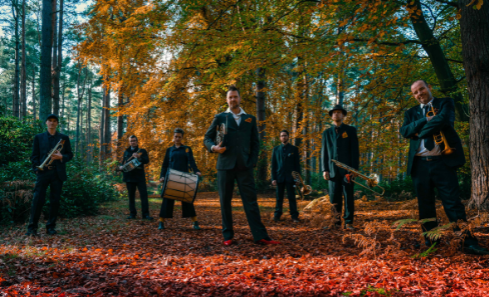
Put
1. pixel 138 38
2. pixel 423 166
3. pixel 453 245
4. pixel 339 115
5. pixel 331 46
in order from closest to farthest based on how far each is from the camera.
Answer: pixel 453 245
pixel 423 166
pixel 339 115
pixel 331 46
pixel 138 38

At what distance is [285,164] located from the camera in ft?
25.2

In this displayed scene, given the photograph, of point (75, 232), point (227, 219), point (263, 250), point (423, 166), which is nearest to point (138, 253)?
point (227, 219)

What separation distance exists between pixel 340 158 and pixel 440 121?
2.22 meters

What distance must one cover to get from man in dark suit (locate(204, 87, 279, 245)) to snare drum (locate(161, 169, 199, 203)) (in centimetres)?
135

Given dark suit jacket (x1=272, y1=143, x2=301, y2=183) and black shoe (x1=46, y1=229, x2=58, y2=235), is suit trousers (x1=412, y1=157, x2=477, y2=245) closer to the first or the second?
dark suit jacket (x1=272, y1=143, x2=301, y2=183)

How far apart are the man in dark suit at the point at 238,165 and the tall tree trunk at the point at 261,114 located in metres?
8.04

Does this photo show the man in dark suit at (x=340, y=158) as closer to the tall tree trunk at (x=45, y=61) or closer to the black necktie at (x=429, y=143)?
the black necktie at (x=429, y=143)

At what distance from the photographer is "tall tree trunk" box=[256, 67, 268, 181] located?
44.3ft

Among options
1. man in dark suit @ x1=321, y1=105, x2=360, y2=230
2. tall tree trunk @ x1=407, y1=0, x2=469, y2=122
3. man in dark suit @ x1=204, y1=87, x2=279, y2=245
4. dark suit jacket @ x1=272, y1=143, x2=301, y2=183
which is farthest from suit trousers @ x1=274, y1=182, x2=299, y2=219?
tall tree trunk @ x1=407, y1=0, x2=469, y2=122

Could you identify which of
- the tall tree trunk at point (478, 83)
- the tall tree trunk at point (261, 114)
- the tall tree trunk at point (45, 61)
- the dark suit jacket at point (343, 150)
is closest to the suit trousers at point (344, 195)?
the dark suit jacket at point (343, 150)

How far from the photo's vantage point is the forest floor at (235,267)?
9.47ft

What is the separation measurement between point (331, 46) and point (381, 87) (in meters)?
2.50

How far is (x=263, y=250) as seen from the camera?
172 inches

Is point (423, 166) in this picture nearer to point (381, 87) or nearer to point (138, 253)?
point (138, 253)
